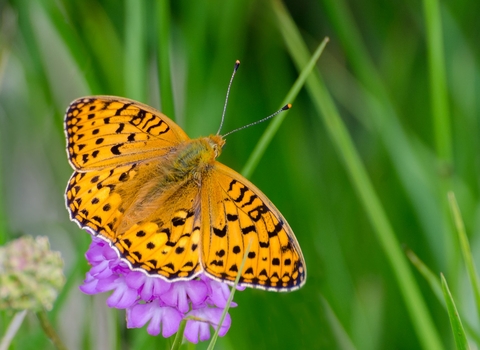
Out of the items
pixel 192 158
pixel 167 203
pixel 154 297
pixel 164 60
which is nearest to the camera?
pixel 154 297

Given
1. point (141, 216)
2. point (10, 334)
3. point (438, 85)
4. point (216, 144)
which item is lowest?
point (10, 334)

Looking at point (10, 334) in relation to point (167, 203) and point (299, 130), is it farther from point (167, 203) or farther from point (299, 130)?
point (299, 130)

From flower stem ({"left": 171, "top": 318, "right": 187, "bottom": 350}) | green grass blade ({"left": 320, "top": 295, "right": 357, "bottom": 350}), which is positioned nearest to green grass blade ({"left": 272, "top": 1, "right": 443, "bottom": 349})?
green grass blade ({"left": 320, "top": 295, "right": 357, "bottom": 350})

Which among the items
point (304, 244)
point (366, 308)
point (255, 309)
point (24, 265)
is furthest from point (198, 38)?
point (24, 265)

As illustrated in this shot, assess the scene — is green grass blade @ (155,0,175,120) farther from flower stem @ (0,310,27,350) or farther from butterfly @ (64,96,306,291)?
flower stem @ (0,310,27,350)

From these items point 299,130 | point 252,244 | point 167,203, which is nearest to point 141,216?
point 167,203

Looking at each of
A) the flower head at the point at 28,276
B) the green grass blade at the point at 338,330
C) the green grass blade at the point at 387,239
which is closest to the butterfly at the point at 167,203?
the flower head at the point at 28,276
